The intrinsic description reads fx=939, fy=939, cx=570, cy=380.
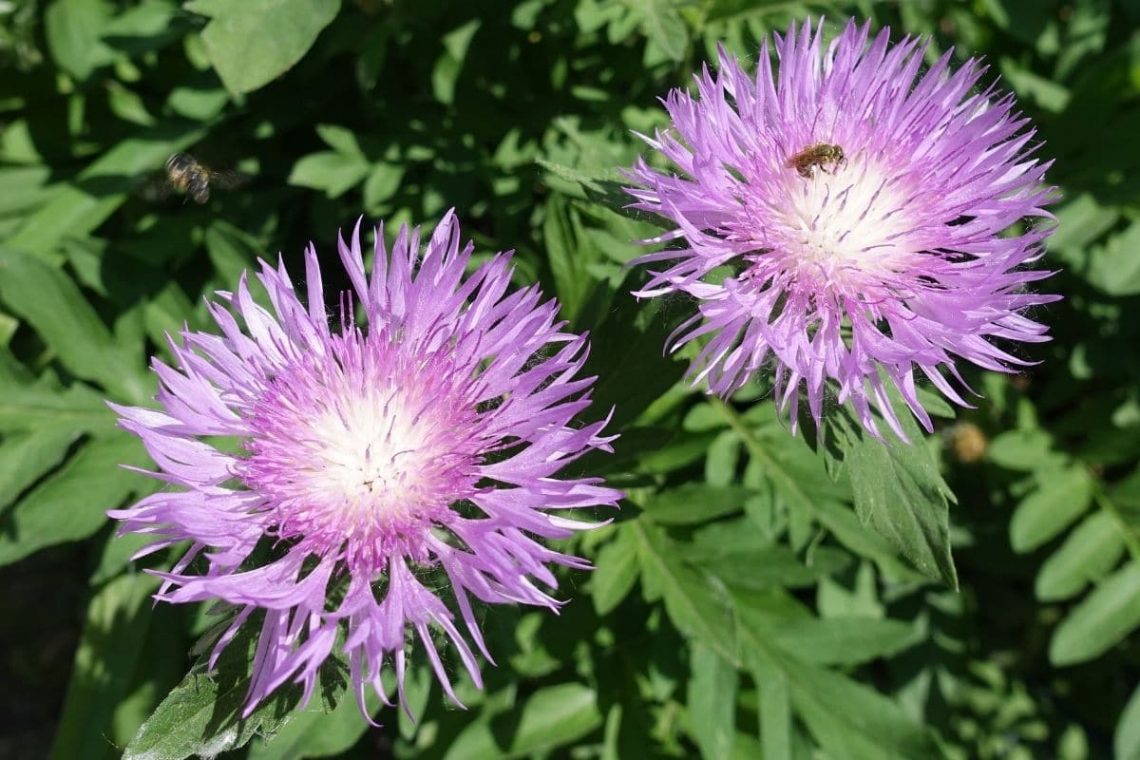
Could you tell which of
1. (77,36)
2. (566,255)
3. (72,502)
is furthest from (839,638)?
(77,36)

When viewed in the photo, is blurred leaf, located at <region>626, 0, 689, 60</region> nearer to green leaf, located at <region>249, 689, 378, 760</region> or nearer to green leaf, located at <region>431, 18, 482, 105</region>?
green leaf, located at <region>431, 18, 482, 105</region>

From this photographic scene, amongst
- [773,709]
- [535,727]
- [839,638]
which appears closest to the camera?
[773,709]

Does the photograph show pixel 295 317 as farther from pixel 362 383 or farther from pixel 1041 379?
pixel 1041 379

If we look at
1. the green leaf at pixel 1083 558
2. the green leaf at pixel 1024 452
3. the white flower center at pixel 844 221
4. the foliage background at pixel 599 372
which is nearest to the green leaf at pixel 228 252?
the foliage background at pixel 599 372

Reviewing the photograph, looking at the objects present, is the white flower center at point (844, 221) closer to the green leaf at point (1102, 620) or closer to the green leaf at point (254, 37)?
the green leaf at point (254, 37)

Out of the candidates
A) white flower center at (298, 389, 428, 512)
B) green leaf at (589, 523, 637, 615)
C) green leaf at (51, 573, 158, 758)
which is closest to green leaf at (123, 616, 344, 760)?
white flower center at (298, 389, 428, 512)

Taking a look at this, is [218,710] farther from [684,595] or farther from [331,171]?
[331,171]
